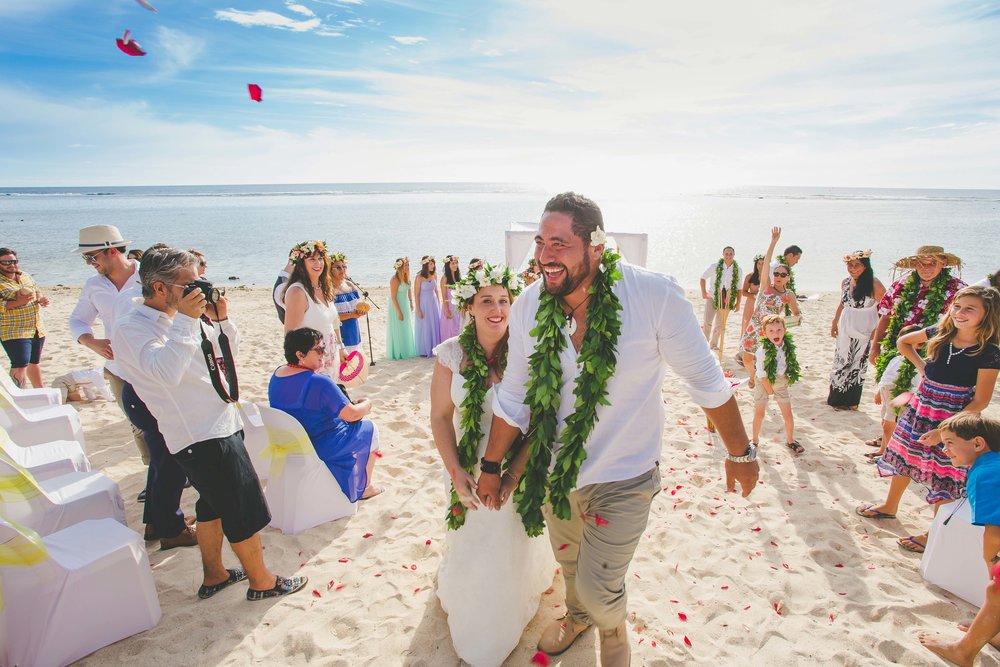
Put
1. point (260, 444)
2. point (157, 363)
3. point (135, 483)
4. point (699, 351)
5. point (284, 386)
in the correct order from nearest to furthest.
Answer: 1. point (699, 351)
2. point (157, 363)
3. point (284, 386)
4. point (260, 444)
5. point (135, 483)

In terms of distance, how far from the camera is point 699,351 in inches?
92.4

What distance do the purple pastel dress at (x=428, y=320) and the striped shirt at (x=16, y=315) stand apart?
5.57 meters

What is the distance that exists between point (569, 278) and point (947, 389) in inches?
142

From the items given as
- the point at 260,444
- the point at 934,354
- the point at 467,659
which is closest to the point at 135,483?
the point at 260,444

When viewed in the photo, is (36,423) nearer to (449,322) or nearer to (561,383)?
(561,383)

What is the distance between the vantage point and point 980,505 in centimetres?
303

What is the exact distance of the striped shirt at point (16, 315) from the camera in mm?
6668

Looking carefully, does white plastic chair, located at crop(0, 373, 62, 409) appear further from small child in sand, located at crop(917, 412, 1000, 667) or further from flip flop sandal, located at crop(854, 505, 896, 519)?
flip flop sandal, located at crop(854, 505, 896, 519)

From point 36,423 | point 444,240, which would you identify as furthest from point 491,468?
point 444,240

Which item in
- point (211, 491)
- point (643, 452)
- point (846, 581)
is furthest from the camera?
point (846, 581)

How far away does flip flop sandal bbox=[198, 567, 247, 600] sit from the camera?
11.7 ft

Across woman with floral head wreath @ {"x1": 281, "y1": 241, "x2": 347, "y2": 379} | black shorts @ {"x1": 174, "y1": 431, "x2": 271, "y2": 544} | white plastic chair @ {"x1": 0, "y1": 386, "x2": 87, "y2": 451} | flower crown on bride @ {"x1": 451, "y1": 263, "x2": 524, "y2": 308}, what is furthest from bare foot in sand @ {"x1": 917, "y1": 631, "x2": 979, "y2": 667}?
white plastic chair @ {"x1": 0, "y1": 386, "x2": 87, "y2": 451}

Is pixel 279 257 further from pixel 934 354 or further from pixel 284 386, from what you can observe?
pixel 934 354

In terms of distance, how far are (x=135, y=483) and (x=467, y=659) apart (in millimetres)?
4182
